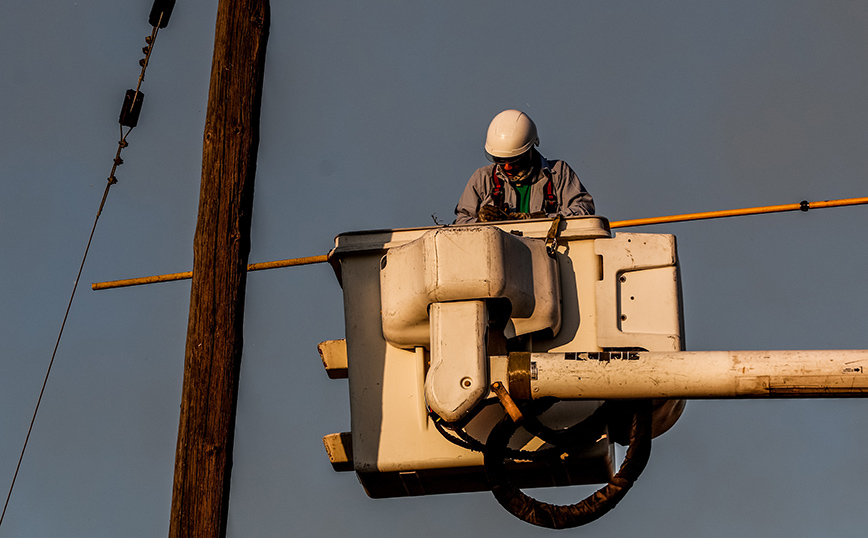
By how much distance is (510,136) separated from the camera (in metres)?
10.1

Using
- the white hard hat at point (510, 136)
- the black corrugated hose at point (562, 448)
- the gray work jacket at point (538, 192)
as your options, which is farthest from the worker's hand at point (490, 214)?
the white hard hat at point (510, 136)

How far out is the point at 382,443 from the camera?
8.32 m

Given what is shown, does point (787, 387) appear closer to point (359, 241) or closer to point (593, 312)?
point (593, 312)

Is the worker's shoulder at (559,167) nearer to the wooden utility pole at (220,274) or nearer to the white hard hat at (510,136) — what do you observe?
the white hard hat at (510,136)

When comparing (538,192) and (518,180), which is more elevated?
(518,180)

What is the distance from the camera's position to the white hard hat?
10.0m

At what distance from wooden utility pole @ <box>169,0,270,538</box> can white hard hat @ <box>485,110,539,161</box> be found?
2379mm

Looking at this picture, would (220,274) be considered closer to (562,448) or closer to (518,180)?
(562,448)

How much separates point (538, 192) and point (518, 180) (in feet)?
0.69

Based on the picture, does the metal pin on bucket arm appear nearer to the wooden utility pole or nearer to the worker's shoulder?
the wooden utility pole

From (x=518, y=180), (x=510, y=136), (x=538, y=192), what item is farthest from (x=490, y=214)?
(x=510, y=136)

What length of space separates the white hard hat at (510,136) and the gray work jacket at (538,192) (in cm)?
13

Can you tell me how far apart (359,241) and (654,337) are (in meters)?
1.70

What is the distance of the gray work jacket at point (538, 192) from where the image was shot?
959cm
